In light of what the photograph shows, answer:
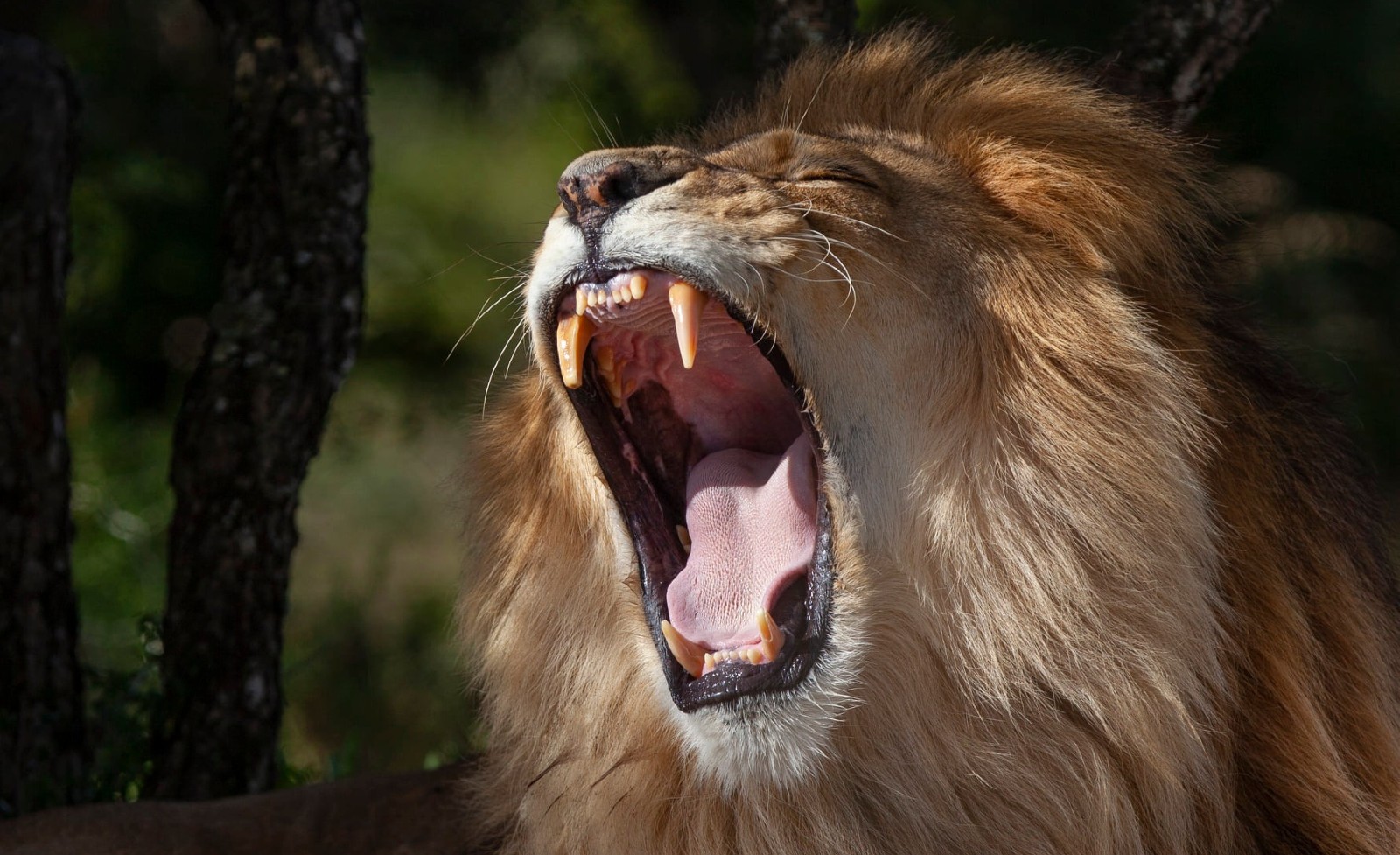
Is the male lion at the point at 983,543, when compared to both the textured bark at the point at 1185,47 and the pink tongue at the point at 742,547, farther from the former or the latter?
the textured bark at the point at 1185,47

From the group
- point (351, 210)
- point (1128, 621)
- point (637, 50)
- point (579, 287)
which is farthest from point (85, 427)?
point (1128, 621)

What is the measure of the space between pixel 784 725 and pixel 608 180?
849 millimetres

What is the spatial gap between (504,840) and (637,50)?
11.7 ft

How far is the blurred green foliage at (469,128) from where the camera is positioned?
5199 mm

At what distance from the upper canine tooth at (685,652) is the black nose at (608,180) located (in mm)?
642

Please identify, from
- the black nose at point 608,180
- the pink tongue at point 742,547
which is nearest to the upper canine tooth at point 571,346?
the black nose at point 608,180

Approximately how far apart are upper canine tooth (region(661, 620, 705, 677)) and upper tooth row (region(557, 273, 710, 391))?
428 millimetres

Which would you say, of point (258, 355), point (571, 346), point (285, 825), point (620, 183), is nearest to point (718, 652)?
point (571, 346)

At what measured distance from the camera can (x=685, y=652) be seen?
8.11 feet

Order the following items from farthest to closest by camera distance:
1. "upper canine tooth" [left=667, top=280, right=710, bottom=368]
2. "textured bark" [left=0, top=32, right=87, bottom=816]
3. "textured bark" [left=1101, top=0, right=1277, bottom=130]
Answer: "textured bark" [left=0, top=32, right=87, bottom=816] → "textured bark" [left=1101, top=0, right=1277, bottom=130] → "upper canine tooth" [left=667, top=280, right=710, bottom=368]

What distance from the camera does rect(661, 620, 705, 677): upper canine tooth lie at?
97.2 inches

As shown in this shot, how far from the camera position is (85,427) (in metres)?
7.16

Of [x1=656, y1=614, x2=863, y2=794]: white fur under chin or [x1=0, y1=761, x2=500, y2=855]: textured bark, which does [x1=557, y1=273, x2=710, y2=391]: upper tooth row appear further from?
[x1=0, y1=761, x2=500, y2=855]: textured bark

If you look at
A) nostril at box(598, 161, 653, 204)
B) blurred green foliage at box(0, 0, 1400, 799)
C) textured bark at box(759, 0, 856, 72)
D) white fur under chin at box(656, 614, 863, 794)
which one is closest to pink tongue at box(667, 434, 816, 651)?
white fur under chin at box(656, 614, 863, 794)
